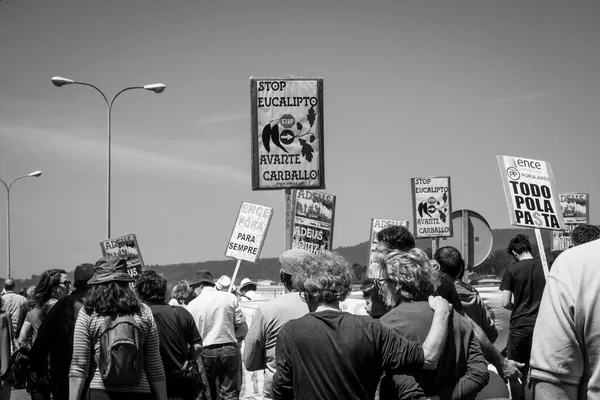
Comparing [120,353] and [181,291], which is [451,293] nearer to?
[120,353]

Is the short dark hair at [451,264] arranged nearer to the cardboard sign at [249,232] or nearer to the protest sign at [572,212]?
the cardboard sign at [249,232]

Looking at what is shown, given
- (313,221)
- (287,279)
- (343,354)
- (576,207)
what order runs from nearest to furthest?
1. (343,354)
2. (287,279)
3. (313,221)
4. (576,207)

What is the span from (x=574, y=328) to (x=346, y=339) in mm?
1759

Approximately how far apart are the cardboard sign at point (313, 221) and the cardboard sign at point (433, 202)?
5919 mm

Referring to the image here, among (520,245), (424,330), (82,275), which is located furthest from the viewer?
(520,245)

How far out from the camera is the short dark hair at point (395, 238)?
498cm

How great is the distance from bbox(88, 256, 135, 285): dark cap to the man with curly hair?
4.69 feet

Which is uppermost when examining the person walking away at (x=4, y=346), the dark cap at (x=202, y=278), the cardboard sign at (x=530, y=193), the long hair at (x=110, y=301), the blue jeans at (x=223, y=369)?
the cardboard sign at (x=530, y=193)

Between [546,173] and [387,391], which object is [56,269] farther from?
[546,173]

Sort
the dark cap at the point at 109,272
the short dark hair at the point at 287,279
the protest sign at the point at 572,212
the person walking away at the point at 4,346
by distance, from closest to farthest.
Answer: the dark cap at the point at 109,272
the short dark hair at the point at 287,279
the person walking away at the point at 4,346
the protest sign at the point at 572,212

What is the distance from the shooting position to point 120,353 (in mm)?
4578

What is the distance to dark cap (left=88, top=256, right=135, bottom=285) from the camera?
191 inches

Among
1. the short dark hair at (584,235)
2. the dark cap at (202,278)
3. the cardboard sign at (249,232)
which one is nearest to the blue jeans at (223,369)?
the dark cap at (202,278)

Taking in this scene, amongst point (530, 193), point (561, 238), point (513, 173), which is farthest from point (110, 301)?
point (561, 238)
